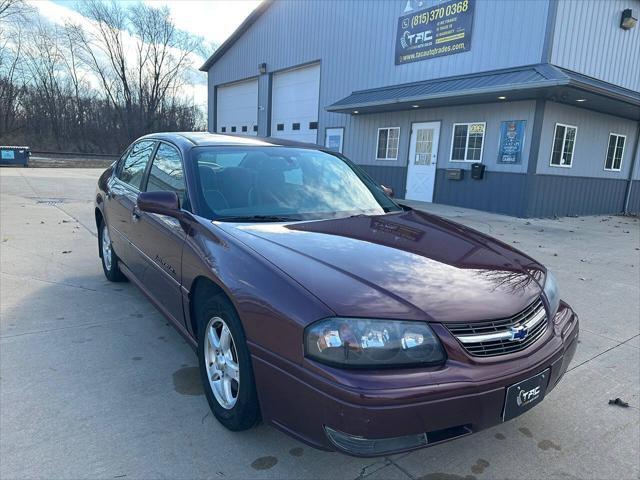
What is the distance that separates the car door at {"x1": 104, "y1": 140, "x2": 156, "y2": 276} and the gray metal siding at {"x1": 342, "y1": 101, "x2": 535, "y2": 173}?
10.2 metres

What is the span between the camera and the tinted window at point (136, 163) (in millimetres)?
3791

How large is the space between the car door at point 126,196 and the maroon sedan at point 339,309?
2.08ft

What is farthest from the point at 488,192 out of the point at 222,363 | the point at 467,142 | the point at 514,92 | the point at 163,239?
the point at 222,363

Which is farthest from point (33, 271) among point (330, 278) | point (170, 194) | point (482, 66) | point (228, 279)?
point (482, 66)

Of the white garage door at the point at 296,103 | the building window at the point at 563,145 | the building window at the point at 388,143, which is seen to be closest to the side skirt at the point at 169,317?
the building window at the point at 563,145

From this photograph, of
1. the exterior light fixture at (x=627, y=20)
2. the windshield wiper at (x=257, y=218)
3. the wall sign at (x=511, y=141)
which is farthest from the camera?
the exterior light fixture at (x=627, y=20)

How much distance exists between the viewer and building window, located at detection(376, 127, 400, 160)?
600 inches

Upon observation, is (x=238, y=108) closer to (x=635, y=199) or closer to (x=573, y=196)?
(x=573, y=196)

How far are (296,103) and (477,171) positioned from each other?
10453mm

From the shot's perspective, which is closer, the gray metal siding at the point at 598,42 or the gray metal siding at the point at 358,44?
the gray metal siding at the point at 598,42

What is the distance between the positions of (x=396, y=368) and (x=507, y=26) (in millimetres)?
12509

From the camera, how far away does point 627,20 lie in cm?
1237

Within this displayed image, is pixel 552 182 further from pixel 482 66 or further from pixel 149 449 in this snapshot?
pixel 149 449

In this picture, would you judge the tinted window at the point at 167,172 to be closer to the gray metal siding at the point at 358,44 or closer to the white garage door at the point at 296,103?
the gray metal siding at the point at 358,44
